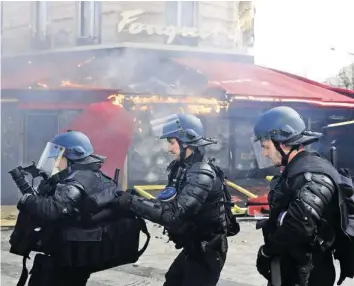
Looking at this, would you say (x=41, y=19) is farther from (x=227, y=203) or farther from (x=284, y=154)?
(x=284, y=154)

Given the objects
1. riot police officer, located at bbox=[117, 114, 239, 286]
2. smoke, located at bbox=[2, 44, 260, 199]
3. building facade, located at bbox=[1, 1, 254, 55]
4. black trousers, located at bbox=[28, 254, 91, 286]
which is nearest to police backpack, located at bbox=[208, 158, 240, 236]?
riot police officer, located at bbox=[117, 114, 239, 286]

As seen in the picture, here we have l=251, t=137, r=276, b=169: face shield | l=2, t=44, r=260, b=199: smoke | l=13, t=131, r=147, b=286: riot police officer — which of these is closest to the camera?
l=13, t=131, r=147, b=286: riot police officer

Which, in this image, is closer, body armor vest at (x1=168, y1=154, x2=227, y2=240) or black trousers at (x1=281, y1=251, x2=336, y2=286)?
black trousers at (x1=281, y1=251, x2=336, y2=286)

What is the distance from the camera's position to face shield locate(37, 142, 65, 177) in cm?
399

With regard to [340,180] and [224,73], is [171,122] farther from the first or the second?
[224,73]

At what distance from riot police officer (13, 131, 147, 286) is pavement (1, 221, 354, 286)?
2.37 metres

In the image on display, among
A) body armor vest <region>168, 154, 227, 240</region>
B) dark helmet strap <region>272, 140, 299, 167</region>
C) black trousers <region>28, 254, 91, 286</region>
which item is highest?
dark helmet strap <region>272, 140, 299, 167</region>

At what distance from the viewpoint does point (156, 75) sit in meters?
12.1

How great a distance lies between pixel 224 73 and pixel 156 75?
1.38 metres

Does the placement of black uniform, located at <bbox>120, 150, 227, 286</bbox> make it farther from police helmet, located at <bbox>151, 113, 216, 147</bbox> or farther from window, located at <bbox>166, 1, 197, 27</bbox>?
window, located at <bbox>166, 1, 197, 27</bbox>

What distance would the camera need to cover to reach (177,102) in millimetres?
11680

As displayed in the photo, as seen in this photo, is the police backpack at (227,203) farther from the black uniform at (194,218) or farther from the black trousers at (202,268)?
the black trousers at (202,268)

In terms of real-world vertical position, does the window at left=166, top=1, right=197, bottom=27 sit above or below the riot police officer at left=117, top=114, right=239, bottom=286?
above

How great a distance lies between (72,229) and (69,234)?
1.4 inches
